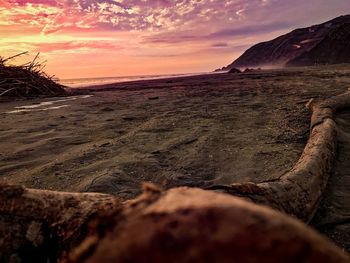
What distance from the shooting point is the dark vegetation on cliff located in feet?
113

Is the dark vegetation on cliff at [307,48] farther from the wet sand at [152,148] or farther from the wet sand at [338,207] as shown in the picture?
the wet sand at [338,207]

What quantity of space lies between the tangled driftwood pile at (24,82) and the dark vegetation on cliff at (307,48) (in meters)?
27.6

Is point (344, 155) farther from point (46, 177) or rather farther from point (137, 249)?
point (137, 249)

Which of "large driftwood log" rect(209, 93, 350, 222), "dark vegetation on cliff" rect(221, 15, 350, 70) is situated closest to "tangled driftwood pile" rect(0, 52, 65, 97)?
"large driftwood log" rect(209, 93, 350, 222)

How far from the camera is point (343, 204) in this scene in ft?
7.93

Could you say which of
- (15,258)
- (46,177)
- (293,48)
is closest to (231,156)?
(46,177)

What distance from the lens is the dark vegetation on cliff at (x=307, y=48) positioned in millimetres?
34406

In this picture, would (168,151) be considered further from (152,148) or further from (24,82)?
(24,82)

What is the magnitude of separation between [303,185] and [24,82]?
33.9 ft

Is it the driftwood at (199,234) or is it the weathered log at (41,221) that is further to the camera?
the weathered log at (41,221)

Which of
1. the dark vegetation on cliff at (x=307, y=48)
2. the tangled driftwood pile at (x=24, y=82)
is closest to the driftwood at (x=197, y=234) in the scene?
the tangled driftwood pile at (x=24, y=82)

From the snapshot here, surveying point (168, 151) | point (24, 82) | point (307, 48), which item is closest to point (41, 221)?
point (168, 151)

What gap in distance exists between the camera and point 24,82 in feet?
36.0

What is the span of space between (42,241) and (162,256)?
2.75 ft
